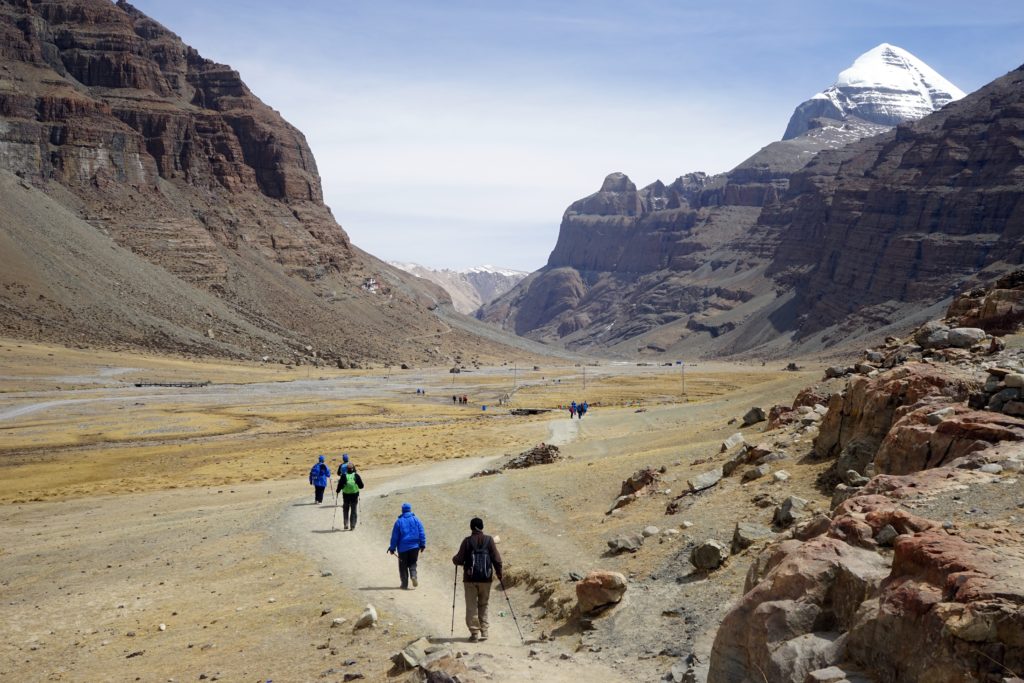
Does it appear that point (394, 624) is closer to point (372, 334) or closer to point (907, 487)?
point (907, 487)

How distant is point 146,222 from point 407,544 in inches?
6306

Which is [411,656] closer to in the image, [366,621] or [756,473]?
[366,621]

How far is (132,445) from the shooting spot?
51.3m

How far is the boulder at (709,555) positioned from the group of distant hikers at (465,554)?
3.13 metres

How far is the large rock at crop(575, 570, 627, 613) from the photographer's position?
13156mm

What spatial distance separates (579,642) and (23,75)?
186 metres

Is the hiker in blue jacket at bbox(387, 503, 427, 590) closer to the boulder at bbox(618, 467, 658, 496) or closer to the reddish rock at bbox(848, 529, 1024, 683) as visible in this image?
the boulder at bbox(618, 467, 658, 496)

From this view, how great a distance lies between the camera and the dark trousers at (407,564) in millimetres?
15844

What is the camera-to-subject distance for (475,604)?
13.2 meters

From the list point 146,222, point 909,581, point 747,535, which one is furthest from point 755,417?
point 146,222

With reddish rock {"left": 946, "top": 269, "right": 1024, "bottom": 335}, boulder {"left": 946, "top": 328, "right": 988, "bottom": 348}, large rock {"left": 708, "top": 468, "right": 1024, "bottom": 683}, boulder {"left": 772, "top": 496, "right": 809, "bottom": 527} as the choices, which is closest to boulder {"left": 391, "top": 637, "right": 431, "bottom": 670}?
large rock {"left": 708, "top": 468, "right": 1024, "bottom": 683}

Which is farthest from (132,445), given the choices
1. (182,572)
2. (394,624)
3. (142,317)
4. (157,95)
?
(157,95)

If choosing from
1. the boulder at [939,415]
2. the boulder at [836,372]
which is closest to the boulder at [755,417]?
the boulder at [836,372]

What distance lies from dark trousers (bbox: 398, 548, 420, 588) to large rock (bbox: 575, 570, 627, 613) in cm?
389
